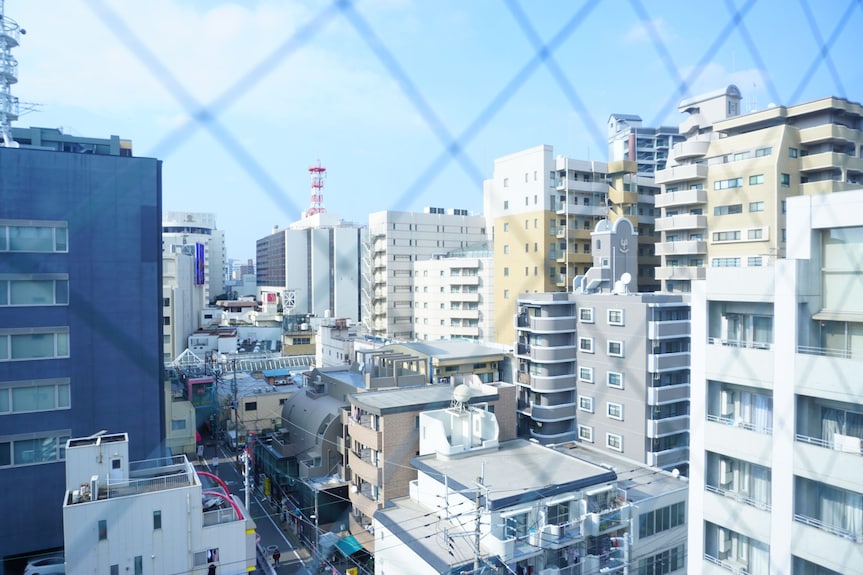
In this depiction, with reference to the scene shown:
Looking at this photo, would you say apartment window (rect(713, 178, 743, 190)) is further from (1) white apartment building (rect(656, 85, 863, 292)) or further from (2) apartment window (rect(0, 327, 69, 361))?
(2) apartment window (rect(0, 327, 69, 361))

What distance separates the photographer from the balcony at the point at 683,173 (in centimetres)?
570

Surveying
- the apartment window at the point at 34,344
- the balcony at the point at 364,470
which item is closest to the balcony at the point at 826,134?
the balcony at the point at 364,470

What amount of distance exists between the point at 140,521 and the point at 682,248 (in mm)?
5348

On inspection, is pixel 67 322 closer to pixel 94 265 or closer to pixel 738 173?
pixel 94 265

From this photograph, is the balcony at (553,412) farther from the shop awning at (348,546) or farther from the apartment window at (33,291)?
the apartment window at (33,291)

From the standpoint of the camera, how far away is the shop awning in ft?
12.3

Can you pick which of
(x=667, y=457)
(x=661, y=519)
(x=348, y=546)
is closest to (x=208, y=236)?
(x=348, y=546)

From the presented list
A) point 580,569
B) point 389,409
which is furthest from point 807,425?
point 389,409

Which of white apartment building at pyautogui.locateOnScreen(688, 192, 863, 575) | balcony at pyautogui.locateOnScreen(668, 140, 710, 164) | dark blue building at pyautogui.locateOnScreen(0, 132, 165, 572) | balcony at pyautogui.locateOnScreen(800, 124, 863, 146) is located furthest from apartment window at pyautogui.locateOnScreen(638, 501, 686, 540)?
balcony at pyautogui.locateOnScreen(668, 140, 710, 164)

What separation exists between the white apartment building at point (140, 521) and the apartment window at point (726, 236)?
16.3 ft

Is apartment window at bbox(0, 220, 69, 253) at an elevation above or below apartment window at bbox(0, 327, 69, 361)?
above

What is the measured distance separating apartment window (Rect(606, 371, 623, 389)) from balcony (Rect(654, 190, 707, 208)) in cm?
218

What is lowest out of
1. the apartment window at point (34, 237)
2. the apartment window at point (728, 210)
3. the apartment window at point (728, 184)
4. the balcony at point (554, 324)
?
the balcony at point (554, 324)

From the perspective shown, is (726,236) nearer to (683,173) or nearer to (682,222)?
(682,222)
